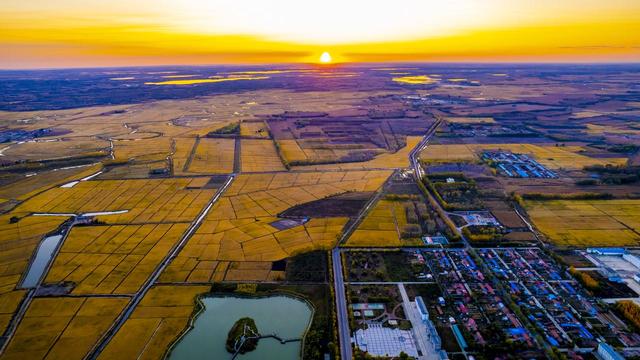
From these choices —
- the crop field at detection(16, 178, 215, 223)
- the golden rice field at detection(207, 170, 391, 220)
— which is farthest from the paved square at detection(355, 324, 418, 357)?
the crop field at detection(16, 178, 215, 223)

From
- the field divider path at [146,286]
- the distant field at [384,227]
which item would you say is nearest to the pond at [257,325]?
the field divider path at [146,286]

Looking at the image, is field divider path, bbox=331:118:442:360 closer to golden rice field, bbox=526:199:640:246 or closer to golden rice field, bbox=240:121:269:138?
golden rice field, bbox=526:199:640:246

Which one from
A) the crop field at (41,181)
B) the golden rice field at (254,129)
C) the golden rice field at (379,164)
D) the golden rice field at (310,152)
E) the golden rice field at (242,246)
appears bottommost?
the golden rice field at (242,246)

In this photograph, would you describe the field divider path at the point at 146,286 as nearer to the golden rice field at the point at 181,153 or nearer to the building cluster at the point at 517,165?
the golden rice field at the point at 181,153

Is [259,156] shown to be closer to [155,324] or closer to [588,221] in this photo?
[155,324]

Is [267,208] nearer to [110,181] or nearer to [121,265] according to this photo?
[121,265]

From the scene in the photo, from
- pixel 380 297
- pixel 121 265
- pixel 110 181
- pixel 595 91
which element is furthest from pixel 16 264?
pixel 595 91

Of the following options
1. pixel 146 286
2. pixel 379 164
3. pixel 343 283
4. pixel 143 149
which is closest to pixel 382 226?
pixel 343 283
